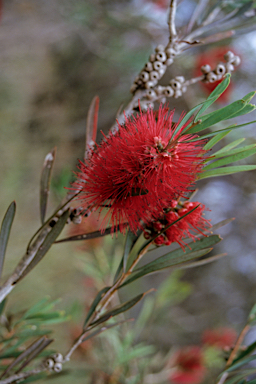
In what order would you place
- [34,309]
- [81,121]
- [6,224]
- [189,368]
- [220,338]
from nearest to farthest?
[6,224] → [34,309] → [189,368] → [220,338] → [81,121]

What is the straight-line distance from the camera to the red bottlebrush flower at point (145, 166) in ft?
0.93

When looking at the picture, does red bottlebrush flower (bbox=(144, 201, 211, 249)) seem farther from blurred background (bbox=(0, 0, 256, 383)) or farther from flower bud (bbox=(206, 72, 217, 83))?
blurred background (bbox=(0, 0, 256, 383))

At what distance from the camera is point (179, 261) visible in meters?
0.34

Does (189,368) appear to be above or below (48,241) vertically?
below

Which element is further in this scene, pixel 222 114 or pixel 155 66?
pixel 155 66

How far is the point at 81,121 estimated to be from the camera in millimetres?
1246

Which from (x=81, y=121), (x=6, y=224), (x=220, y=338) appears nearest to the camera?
(x=6, y=224)

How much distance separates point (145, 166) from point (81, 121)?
103 centimetres

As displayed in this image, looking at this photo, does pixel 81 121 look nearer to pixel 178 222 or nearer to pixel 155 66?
pixel 155 66

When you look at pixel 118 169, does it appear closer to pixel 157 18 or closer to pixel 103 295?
pixel 103 295

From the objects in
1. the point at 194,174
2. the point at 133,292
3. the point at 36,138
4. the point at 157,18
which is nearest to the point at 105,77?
the point at 157,18

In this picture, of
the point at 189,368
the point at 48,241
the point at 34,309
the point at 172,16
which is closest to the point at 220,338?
the point at 189,368

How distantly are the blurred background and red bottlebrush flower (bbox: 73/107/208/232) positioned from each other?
30.2 inches

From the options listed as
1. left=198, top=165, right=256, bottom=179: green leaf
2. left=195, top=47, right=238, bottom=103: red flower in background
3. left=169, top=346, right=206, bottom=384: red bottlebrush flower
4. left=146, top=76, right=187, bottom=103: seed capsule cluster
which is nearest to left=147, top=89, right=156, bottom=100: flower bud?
left=146, top=76, right=187, bottom=103: seed capsule cluster
